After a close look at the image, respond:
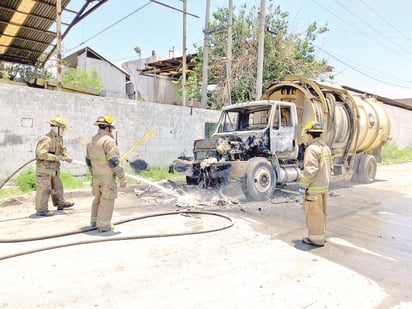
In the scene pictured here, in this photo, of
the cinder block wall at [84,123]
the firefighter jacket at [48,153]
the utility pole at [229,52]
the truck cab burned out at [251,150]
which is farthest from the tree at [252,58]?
the firefighter jacket at [48,153]

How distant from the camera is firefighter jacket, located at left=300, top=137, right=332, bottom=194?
441 centimetres

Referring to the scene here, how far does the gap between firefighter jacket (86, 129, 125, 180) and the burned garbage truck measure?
2.64m

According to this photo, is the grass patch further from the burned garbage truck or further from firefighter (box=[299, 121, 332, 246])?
firefighter (box=[299, 121, 332, 246])

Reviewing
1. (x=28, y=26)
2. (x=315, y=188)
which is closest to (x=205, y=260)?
(x=315, y=188)

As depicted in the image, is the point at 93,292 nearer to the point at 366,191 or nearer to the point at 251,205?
the point at 251,205

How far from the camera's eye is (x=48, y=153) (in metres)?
5.65

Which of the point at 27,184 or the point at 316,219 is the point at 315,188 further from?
the point at 27,184

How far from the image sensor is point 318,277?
3.41m

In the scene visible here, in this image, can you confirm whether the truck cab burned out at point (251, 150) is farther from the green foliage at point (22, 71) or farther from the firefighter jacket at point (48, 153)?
the green foliage at point (22, 71)

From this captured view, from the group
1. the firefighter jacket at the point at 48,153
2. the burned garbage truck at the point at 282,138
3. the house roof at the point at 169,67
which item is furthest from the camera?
the house roof at the point at 169,67

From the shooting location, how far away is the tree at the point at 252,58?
16.5 m

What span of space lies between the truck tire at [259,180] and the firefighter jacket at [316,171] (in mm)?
2644

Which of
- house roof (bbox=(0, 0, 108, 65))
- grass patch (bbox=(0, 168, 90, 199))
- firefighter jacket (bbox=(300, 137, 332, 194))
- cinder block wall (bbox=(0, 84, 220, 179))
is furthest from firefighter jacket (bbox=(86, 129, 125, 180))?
house roof (bbox=(0, 0, 108, 65))

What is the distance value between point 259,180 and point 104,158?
12.3 ft
